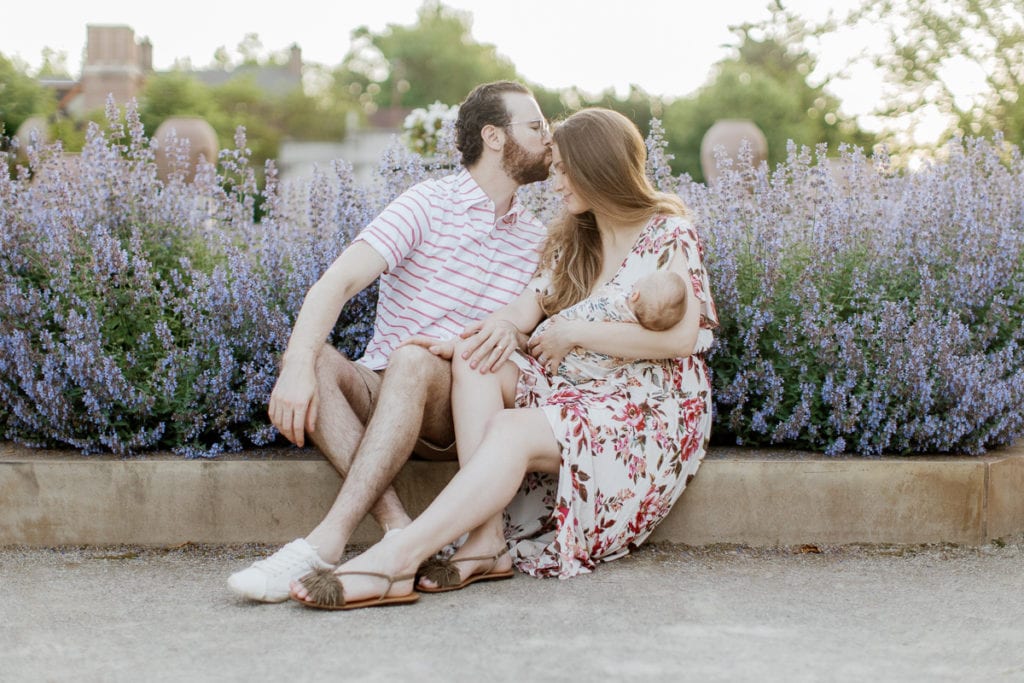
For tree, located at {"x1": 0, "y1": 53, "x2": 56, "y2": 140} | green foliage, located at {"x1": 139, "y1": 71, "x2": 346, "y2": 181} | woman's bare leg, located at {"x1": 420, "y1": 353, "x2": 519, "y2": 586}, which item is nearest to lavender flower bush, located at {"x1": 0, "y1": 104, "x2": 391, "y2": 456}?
woman's bare leg, located at {"x1": 420, "y1": 353, "x2": 519, "y2": 586}

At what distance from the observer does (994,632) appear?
2586 millimetres

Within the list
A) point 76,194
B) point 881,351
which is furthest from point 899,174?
point 76,194

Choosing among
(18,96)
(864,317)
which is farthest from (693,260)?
(18,96)

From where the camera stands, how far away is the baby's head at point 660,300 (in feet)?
9.62

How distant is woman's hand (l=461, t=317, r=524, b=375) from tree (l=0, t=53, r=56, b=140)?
16530 millimetres

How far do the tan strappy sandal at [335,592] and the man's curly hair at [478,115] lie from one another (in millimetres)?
1381

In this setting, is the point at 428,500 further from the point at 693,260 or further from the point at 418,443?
the point at 693,260

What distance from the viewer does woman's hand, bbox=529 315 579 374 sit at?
10.3 feet

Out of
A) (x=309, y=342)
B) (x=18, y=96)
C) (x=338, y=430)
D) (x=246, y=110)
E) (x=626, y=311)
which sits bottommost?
(x=338, y=430)

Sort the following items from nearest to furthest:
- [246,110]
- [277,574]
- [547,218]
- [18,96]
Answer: [277,574], [547,218], [18,96], [246,110]

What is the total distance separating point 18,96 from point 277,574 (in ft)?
58.7

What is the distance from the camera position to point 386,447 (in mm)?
2920

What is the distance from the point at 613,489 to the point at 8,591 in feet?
5.20

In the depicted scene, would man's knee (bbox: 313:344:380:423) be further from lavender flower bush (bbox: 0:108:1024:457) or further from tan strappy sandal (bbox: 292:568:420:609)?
tan strappy sandal (bbox: 292:568:420:609)
